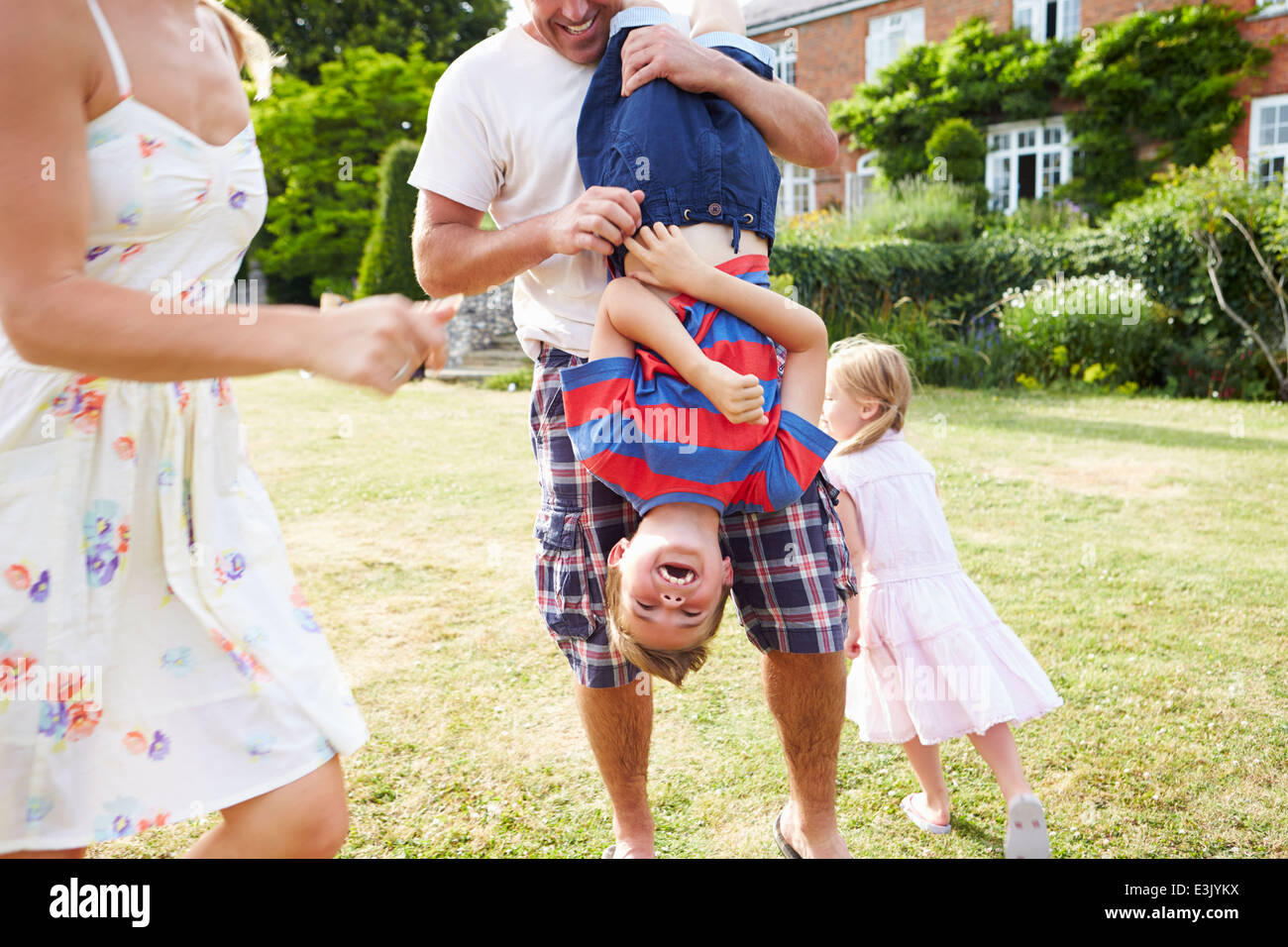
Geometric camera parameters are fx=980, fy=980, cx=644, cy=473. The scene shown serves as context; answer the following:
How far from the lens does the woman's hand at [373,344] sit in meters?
1.29

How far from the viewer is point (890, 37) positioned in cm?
2375

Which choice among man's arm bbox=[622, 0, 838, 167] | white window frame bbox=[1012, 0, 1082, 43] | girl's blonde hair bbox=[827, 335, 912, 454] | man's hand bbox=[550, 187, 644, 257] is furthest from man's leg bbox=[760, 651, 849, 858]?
white window frame bbox=[1012, 0, 1082, 43]

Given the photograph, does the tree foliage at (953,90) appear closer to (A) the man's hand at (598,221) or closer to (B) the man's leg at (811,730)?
(B) the man's leg at (811,730)

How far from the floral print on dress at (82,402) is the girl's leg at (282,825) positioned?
65 centimetres

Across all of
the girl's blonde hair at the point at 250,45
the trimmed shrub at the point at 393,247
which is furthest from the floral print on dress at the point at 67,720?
the trimmed shrub at the point at 393,247

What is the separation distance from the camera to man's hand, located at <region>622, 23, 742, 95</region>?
7.62ft

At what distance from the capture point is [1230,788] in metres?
3.17

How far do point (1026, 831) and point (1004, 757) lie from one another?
23 centimetres

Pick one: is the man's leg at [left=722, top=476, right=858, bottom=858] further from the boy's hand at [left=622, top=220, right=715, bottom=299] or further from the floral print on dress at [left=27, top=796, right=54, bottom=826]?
the floral print on dress at [left=27, top=796, right=54, bottom=826]

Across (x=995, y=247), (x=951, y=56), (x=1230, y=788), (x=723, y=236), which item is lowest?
(x=1230, y=788)

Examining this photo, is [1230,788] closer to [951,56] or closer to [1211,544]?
[1211,544]
